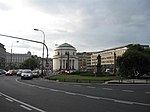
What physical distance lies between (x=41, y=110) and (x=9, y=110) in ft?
4.59

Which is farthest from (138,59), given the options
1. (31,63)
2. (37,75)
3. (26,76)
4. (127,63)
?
(31,63)

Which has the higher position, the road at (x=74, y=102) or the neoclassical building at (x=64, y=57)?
the neoclassical building at (x=64, y=57)

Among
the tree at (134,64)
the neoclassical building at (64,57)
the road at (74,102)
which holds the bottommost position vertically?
the road at (74,102)

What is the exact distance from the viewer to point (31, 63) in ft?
587

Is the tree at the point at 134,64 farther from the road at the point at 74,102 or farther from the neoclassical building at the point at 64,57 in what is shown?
the neoclassical building at the point at 64,57

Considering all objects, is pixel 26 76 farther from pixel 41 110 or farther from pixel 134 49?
pixel 41 110

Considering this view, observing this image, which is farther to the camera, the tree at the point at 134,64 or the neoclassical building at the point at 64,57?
the neoclassical building at the point at 64,57

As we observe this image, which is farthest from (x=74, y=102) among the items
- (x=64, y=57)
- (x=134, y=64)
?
(x=64, y=57)

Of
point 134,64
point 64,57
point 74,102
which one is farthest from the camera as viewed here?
point 64,57

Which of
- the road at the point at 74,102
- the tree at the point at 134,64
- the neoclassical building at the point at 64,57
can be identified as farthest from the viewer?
the neoclassical building at the point at 64,57

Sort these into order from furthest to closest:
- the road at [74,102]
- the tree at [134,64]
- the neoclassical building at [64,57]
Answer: the neoclassical building at [64,57] → the tree at [134,64] → the road at [74,102]

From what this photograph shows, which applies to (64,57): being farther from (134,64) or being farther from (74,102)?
(74,102)

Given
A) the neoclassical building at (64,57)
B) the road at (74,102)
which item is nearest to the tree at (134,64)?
the road at (74,102)

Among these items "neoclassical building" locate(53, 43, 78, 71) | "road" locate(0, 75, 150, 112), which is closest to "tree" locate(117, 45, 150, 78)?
"road" locate(0, 75, 150, 112)
